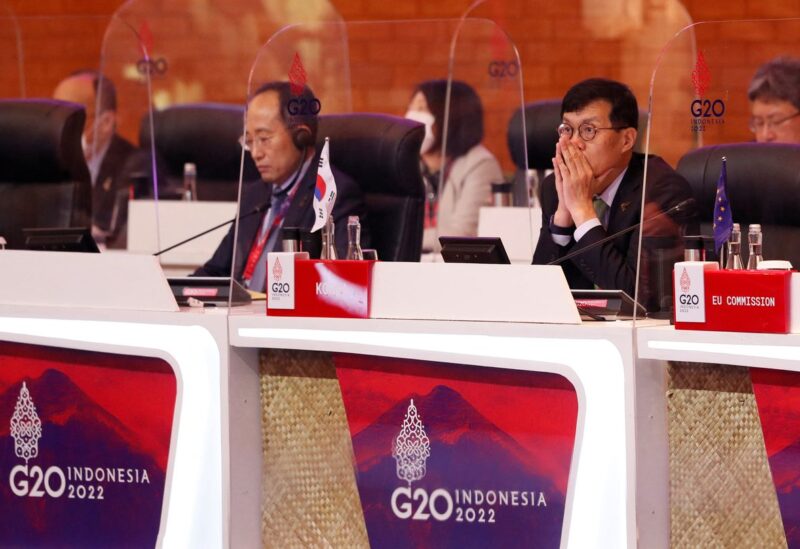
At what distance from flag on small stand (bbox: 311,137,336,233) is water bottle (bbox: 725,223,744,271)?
0.76 m

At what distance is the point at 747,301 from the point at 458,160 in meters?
1.82

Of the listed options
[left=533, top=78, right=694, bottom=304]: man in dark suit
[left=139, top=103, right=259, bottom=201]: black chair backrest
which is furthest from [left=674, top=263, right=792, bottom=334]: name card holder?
[left=139, top=103, right=259, bottom=201]: black chair backrest

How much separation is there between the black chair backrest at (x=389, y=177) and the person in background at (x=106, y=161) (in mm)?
1566

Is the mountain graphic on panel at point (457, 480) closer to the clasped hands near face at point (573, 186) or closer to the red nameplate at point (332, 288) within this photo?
the red nameplate at point (332, 288)

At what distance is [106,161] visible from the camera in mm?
4578

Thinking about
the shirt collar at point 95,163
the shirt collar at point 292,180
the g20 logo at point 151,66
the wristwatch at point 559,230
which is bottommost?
the wristwatch at point 559,230

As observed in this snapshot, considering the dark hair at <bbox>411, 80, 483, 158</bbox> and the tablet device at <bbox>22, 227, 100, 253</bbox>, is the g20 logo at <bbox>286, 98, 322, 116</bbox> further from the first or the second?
the dark hair at <bbox>411, 80, 483, 158</bbox>

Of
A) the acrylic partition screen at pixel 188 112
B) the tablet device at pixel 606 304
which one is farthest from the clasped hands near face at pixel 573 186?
the acrylic partition screen at pixel 188 112

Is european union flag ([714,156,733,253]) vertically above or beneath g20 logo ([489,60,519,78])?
beneath

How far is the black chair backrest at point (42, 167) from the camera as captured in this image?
156 inches

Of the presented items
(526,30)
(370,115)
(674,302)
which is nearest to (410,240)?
(370,115)

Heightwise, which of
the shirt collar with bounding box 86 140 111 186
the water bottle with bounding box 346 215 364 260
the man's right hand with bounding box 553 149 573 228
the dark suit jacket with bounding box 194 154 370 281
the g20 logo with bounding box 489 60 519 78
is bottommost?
A: the water bottle with bounding box 346 215 364 260

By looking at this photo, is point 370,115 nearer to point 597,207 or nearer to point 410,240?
point 410,240

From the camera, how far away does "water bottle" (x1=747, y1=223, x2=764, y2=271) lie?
2.15m
